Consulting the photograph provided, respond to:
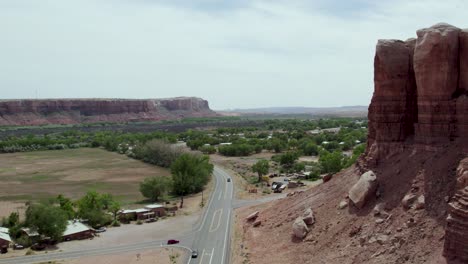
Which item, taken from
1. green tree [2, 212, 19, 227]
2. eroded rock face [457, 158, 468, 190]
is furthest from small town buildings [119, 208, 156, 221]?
eroded rock face [457, 158, 468, 190]

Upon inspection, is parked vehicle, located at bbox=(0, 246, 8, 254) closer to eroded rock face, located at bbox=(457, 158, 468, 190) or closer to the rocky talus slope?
the rocky talus slope

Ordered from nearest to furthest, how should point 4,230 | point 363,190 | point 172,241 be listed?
point 363,190, point 172,241, point 4,230

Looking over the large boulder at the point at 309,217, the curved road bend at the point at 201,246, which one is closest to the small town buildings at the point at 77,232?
the curved road bend at the point at 201,246

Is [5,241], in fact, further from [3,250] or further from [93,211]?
[93,211]

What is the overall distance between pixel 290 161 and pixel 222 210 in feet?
162

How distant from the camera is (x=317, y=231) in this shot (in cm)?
3853

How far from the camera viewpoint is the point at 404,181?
116 ft

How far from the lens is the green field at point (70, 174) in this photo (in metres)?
93.7

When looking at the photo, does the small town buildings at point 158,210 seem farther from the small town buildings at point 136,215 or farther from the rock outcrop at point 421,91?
the rock outcrop at point 421,91

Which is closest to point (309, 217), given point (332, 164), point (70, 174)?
point (332, 164)

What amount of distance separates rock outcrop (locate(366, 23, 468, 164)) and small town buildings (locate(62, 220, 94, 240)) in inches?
1382

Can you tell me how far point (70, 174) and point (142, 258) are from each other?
7895 centimetres

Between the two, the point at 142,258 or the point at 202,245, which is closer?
the point at 142,258

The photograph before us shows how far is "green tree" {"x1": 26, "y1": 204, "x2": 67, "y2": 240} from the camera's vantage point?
176ft
